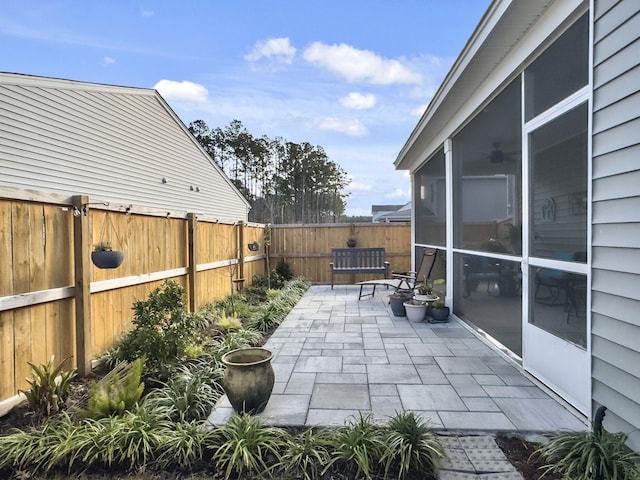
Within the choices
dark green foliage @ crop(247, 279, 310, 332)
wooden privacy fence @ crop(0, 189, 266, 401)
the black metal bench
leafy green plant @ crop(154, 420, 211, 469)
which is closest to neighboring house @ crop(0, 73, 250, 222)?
dark green foliage @ crop(247, 279, 310, 332)

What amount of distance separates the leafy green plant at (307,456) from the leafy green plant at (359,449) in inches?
2.1

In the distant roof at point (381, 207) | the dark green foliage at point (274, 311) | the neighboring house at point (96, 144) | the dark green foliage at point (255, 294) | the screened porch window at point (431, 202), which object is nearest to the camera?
the dark green foliage at point (274, 311)

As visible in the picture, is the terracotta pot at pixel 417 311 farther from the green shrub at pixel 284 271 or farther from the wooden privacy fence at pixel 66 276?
the green shrub at pixel 284 271

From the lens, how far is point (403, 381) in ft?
9.25

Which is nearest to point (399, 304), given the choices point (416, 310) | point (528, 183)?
point (416, 310)

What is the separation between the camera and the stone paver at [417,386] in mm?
2096

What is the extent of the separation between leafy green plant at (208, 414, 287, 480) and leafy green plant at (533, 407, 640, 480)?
4.32 feet

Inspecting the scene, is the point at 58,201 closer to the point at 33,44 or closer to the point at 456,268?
the point at 456,268

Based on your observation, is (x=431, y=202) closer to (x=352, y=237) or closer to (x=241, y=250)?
(x=352, y=237)

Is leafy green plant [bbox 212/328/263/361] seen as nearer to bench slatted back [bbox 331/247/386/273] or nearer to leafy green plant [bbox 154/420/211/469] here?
leafy green plant [bbox 154/420/211/469]

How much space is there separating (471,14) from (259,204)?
17125 millimetres

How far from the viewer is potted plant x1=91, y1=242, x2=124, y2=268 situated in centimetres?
297

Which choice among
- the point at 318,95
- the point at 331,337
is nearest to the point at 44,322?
the point at 331,337

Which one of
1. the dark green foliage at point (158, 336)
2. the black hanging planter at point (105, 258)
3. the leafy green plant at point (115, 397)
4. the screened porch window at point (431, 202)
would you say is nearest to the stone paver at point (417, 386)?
the leafy green plant at point (115, 397)
